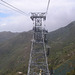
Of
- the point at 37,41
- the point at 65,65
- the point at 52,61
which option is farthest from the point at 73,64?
the point at 37,41

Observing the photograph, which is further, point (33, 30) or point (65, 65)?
point (65, 65)

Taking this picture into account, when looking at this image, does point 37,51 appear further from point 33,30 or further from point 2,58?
point 2,58

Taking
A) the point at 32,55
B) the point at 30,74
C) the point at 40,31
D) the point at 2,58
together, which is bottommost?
the point at 30,74

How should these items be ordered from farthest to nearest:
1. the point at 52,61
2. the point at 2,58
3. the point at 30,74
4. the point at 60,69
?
1. the point at 2,58
2. the point at 52,61
3. the point at 60,69
4. the point at 30,74

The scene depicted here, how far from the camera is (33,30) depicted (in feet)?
64.1

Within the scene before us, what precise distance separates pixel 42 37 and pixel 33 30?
58.0 inches

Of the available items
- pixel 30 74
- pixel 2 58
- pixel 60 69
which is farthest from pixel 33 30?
pixel 2 58

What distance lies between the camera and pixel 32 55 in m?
19.0

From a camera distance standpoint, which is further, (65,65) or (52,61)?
(52,61)

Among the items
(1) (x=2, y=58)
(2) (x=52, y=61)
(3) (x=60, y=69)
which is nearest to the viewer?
(3) (x=60, y=69)

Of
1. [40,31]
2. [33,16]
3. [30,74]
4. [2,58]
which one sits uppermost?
[2,58]

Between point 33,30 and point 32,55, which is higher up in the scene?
point 33,30

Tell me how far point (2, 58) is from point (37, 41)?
188 m

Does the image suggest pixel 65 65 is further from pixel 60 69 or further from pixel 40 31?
pixel 40 31
